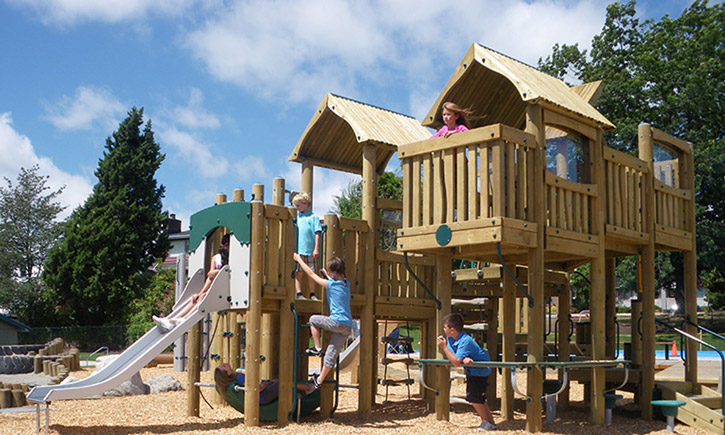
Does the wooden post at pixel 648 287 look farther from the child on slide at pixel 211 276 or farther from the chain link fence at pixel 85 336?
the chain link fence at pixel 85 336

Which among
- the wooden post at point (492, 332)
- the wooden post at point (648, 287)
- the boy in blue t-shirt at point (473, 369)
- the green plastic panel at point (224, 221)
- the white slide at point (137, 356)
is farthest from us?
the wooden post at point (492, 332)

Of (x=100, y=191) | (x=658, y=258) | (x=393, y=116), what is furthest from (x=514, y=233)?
(x=100, y=191)

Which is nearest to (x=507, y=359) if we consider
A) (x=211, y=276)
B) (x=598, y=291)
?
(x=598, y=291)

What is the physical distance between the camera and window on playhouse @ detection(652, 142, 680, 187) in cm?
1141

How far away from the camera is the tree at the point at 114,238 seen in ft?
136

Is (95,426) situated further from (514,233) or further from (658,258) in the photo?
(658,258)

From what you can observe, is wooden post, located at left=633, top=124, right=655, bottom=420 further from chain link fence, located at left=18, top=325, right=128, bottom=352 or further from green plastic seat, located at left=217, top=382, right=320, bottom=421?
chain link fence, located at left=18, top=325, right=128, bottom=352

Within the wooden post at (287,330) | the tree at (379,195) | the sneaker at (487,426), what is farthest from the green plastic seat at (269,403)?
the tree at (379,195)

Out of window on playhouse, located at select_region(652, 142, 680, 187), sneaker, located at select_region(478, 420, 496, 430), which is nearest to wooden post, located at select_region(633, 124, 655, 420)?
window on playhouse, located at select_region(652, 142, 680, 187)

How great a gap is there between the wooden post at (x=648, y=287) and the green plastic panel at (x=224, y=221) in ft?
19.3

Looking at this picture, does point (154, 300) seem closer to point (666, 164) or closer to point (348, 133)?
point (348, 133)

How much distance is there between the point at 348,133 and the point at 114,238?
32.8 meters

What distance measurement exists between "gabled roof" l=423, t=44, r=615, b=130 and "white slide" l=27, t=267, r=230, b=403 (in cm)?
380

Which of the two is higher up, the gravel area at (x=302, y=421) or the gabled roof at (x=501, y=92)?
the gabled roof at (x=501, y=92)
